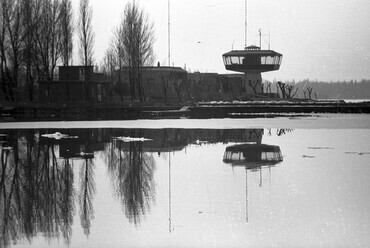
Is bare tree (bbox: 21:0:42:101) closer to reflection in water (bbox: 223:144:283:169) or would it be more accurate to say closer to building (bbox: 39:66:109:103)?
building (bbox: 39:66:109:103)

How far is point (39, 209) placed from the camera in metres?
14.0

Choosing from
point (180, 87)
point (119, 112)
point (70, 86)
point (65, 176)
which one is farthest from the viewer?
point (180, 87)

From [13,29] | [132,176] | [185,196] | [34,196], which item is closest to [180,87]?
[13,29]

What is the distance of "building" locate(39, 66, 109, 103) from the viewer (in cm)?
7200

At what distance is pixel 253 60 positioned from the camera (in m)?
123

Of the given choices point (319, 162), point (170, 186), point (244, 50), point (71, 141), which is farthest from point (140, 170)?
point (244, 50)

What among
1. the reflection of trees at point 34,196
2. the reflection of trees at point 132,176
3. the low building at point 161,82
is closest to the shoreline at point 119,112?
the low building at point 161,82

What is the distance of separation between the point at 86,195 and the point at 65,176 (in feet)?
11.9

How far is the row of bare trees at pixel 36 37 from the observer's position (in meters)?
67.6

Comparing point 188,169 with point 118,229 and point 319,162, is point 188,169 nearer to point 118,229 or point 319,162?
point 319,162

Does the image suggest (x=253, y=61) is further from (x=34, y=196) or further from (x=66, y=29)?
(x=34, y=196)

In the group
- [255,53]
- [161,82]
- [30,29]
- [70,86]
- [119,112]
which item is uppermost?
[30,29]

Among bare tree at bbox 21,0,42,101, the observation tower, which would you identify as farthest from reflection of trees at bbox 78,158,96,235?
the observation tower

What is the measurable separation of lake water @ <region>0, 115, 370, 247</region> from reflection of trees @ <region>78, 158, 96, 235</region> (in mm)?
22
